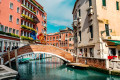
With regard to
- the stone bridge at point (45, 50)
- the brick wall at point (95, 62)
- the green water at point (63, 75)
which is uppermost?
the stone bridge at point (45, 50)

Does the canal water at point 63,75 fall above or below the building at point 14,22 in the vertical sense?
below

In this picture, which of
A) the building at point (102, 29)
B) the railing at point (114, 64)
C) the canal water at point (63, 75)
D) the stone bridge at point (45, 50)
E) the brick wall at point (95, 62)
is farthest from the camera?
the stone bridge at point (45, 50)

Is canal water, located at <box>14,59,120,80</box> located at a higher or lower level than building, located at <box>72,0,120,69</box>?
lower

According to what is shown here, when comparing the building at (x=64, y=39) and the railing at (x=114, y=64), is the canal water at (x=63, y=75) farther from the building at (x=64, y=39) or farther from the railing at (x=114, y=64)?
the building at (x=64, y=39)

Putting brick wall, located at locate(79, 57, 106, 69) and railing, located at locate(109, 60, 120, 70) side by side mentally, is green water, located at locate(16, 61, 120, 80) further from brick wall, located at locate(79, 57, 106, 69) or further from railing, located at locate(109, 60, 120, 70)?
railing, located at locate(109, 60, 120, 70)

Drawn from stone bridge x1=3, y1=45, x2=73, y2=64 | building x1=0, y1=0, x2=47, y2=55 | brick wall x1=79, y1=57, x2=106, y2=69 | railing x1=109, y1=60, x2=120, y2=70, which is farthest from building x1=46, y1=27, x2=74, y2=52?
railing x1=109, y1=60, x2=120, y2=70

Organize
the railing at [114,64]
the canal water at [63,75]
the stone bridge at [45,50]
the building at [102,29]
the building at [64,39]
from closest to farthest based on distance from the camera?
the railing at [114,64], the canal water at [63,75], the building at [102,29], the stone bridge at [45,50], the building at [64,39]

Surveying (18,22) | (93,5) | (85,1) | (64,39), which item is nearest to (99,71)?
(93,5)

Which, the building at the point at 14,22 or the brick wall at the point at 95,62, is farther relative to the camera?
the building at the point at 14,22

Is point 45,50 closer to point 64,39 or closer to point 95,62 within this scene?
point 95,62

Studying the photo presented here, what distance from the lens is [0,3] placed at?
59.4ft

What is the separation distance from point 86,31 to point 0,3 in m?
15.7

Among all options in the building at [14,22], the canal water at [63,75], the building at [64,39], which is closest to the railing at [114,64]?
the canal water at [63,75]

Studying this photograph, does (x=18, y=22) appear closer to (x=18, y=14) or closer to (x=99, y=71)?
(x=18, y=14)
